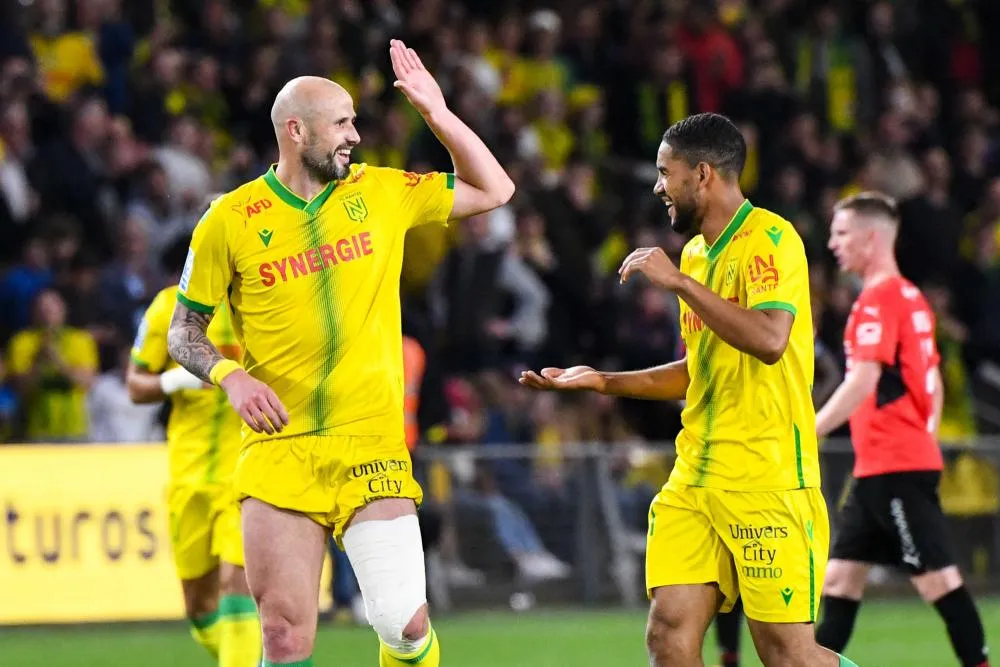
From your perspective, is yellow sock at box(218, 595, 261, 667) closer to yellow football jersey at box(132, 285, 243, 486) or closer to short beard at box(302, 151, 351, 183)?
yellow football jersey at box(132, 285, 243, 486)

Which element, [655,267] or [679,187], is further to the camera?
[679,187]

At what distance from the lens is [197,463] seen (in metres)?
9.06

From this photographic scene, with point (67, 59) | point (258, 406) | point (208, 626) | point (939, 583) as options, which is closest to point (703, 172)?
point (258, 406)

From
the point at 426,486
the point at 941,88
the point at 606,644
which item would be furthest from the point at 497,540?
the point at 941,88

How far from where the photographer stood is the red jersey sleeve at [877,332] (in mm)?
8875

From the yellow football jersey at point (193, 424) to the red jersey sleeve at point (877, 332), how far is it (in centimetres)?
302

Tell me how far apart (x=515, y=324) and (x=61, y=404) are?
4.03 m

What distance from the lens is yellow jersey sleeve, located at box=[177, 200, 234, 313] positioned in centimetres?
689

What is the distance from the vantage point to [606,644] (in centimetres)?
1216

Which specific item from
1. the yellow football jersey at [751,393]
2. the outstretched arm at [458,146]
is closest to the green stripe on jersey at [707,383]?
the yellow football jersey at [751,393]

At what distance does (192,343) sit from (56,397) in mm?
7336

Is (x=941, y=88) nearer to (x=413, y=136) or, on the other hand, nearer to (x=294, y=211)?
(x=413, y=136)

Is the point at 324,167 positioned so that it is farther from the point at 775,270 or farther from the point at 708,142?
the point at 775,270

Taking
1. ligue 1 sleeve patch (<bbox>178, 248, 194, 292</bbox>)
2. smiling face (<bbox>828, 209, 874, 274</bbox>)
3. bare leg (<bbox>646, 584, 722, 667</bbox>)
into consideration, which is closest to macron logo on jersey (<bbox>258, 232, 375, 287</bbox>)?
ligue 1 sleeve patch (<bbox>178, 248, 194, 292</bbox>)
